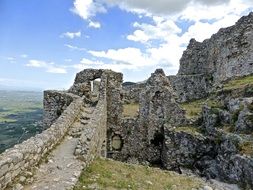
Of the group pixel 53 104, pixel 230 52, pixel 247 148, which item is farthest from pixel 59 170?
pixel 230 52

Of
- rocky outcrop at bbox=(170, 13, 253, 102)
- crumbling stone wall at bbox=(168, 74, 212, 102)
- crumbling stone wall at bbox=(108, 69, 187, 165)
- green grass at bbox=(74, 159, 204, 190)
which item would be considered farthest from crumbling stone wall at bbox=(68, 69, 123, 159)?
green grass at bbox=(74, 159, 204, 190)

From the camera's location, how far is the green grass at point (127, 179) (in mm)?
12500

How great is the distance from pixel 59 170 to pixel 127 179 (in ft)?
9.35

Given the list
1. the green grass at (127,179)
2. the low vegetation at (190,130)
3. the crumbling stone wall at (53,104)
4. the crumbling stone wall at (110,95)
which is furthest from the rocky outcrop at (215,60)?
the green grass at (127,179)

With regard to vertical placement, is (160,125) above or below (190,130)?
below

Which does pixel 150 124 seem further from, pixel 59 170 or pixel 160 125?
pixel 59 170

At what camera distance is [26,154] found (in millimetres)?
10766

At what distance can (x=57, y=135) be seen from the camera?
15555 mm

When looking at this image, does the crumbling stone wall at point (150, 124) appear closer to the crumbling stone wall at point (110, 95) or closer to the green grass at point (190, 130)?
the crumbling stone wall at point (110, 95)

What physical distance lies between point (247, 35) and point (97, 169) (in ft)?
102

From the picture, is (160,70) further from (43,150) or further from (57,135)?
(43,150)

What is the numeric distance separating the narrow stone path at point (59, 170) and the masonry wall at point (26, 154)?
0.30 m

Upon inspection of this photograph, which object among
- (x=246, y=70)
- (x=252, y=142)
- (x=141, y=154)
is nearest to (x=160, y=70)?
(x=141, y=154)

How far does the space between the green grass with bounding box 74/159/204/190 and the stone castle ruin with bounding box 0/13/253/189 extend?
0.69 meters
